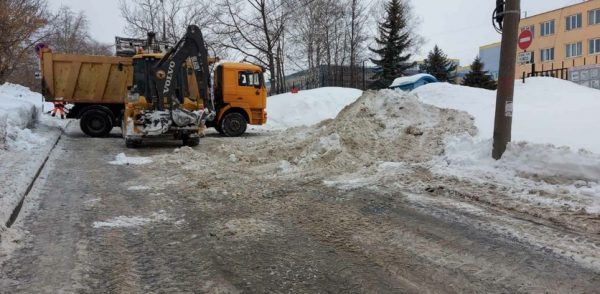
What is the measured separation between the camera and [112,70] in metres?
19.6

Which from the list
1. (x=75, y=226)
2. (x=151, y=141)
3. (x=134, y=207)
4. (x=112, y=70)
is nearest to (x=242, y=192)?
(x=134, y=207)

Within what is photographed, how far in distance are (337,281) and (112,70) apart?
17.2 meters

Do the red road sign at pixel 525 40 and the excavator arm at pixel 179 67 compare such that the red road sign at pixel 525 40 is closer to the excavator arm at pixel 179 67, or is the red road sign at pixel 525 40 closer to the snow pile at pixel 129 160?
the excavator arm at pixel 179 67

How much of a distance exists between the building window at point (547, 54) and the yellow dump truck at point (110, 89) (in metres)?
43.4

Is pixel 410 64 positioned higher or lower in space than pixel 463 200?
higher

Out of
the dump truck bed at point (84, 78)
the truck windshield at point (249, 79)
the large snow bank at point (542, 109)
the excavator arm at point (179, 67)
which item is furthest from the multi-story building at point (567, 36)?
the excavator arm at point (179, 67)

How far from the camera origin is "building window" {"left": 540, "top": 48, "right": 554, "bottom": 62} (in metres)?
53.5

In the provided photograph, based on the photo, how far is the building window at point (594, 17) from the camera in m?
47.8

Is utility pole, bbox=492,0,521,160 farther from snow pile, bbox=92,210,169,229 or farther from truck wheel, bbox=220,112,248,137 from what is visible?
truck wheel, bbox=220,112,248,137

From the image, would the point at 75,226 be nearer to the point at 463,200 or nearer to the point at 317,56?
the point at 463,200

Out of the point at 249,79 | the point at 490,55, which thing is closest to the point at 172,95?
the point at 249,79

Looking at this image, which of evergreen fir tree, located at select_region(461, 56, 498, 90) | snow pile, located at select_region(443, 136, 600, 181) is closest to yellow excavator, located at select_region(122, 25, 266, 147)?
snow pile, located at select_region(443, 136, 600, 181)

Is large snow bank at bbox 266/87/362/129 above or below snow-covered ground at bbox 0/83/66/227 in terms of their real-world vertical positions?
above

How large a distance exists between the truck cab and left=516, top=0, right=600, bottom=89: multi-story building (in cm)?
3347
